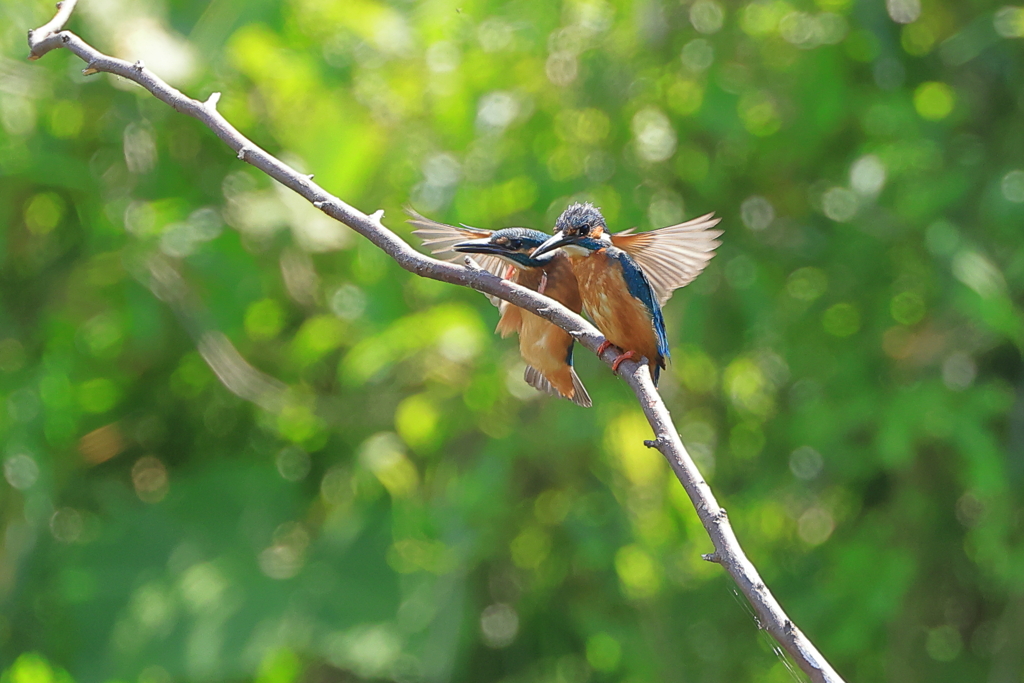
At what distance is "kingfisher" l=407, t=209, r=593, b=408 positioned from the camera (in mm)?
1469

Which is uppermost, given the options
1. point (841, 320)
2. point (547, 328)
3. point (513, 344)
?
point (547, 328)

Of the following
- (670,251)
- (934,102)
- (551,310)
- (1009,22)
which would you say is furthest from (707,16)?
(551,310)

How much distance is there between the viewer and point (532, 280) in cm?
157

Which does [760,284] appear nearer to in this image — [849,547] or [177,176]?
[849,547]

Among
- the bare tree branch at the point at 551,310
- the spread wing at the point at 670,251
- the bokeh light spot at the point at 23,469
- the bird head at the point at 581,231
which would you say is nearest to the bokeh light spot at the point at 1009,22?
the spread wing at the point at 670,251

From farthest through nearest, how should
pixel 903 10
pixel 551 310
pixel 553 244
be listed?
1. pixel 903 10
2. pixel 553 244
3. pixel 551 310

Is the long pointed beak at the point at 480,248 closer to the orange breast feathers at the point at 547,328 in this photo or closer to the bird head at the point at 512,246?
the bird head at the point at 512,246

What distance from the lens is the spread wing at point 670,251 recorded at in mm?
1359

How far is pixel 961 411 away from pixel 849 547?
1.71 ft

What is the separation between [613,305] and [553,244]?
20cm

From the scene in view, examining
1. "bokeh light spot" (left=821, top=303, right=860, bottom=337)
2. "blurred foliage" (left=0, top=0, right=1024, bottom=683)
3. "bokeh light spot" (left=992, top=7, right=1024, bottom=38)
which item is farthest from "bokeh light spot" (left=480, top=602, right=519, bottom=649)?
"bokeh light spot" (left=992, top=7, right=1024, bottom=38)

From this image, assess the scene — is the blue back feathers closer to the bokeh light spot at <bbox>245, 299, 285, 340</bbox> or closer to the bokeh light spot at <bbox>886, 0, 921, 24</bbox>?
Answer: the bokeh light spot at <bbox>886, 0, 921, 24</bbox>

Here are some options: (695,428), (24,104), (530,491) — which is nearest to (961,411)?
(695,428)

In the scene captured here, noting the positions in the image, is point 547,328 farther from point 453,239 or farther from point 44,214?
point 44,214
